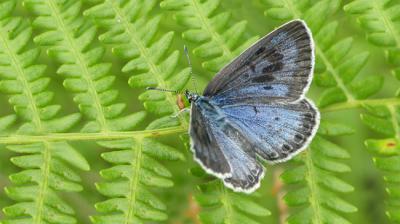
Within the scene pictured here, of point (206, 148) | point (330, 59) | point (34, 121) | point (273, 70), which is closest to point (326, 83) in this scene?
point (330, 59)

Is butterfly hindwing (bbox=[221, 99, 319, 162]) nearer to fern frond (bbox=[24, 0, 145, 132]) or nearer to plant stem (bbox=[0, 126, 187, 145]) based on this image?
plant stem (bbox=[0, 126, 187, 145])

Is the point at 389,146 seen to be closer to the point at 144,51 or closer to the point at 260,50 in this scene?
the point at 260,50

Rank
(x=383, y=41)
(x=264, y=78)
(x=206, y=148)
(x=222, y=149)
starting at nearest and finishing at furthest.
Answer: (x=206, y=148), (x=222, y=149), (x=264, y=78), (x=383, y=41)

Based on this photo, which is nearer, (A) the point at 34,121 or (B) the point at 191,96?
(B) the point at 191,96

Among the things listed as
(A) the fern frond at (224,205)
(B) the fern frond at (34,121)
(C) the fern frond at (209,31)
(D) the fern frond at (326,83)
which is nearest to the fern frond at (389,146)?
(D) the fern frond at (326,83)

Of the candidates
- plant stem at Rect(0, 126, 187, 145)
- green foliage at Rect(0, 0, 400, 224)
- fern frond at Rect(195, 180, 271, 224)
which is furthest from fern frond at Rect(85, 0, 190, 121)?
fern frond at Rect(195, 180, 271, 224)

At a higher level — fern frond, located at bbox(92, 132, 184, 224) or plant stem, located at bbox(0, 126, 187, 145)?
plant stem, located at bbox(0, 126, 187, 145)

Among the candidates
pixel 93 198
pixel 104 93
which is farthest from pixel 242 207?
pixel 93 198

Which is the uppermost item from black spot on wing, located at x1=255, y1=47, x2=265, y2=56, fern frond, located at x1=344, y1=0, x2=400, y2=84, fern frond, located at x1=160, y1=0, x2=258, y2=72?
fern frond, located at x1=160, y1=0, x2=258, y2=72
